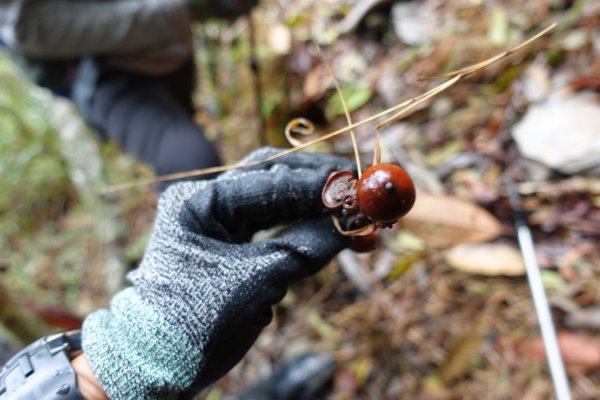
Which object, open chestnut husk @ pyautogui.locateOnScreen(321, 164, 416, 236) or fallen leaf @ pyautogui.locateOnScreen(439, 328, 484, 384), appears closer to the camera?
open chestnut husk @ pyautogui.locateOnScreen(321, 164, 416, 236)

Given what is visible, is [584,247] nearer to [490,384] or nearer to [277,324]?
[490,384]

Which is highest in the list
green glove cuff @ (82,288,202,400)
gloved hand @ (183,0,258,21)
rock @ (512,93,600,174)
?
gloved hand @ (183,0,258,21)

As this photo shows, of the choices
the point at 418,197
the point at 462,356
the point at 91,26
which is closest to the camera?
the point at 91,26

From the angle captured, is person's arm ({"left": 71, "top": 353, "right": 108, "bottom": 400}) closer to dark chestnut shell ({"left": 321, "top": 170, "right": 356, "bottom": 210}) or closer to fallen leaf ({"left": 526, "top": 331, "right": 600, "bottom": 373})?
dark chestnut shell ({"left": 321, "top": 170, "right": 356, "bottom": 210})

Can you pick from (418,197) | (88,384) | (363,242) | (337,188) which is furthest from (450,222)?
(88,384)

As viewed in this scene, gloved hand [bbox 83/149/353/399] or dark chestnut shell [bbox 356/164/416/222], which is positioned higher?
dark chestnut shell [bbox 356/164/416/222]

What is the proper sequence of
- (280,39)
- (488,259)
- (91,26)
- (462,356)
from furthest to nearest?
(280,39) < (488,259) < (462,356) < (91,26)

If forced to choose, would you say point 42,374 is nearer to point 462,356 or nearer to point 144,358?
point 144,358

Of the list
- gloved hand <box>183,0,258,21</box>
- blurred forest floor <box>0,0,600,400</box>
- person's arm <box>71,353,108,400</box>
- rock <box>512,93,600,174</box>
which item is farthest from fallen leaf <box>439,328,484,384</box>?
gloved hand <box>183,0,258,21</box>
